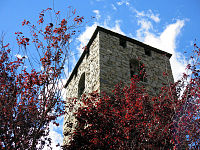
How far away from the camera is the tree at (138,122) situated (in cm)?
550

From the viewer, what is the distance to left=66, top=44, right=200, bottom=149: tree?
550cm

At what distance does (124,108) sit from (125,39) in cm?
458

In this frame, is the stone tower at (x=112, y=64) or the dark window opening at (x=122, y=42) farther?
the dark window opening at (x=122, y=42)

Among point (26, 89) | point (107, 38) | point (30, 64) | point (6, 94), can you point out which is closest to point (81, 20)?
point (30, 64)

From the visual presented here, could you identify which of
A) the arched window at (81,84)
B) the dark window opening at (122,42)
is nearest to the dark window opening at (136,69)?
the dark window opening at (122,42)

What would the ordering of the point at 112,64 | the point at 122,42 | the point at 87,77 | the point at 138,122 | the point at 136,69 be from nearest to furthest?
the point at 138,122
the point at 112,64
the point at 87,77
the point at 136,69
the point at 122,42

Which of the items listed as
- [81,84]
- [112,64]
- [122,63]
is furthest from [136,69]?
[81,84]

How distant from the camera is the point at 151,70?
974 cm

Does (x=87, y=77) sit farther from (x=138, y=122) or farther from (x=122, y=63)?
(x=138, y=122)

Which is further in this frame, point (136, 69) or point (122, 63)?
point (136, 69)

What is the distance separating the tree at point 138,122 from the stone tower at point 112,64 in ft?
3.22

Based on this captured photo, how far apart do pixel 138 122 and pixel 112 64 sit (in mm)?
3233

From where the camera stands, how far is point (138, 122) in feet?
19.8

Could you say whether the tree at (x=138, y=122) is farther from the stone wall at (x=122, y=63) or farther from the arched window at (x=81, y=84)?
the arched window at (x=81, y=84)
